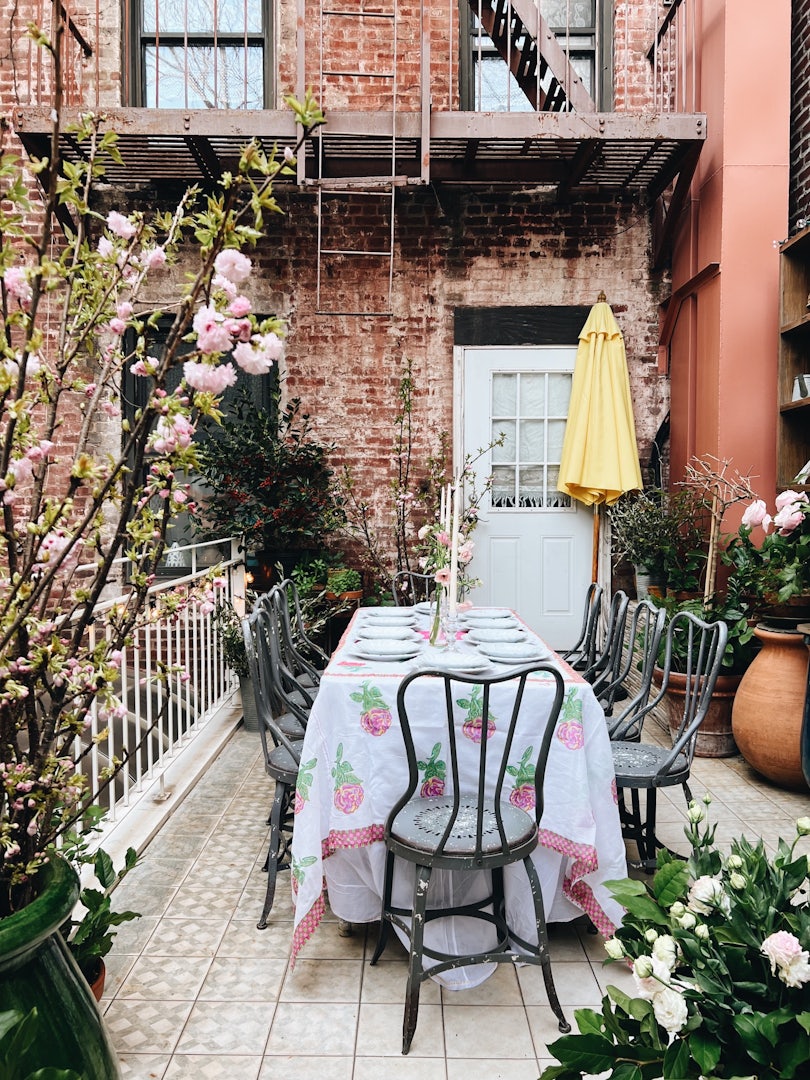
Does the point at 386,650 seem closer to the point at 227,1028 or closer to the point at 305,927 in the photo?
the point at 305,927

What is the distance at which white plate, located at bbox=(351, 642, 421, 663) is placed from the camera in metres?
2.87

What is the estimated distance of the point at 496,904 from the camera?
250 cm

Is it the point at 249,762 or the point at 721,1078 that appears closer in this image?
the point at 721,1078

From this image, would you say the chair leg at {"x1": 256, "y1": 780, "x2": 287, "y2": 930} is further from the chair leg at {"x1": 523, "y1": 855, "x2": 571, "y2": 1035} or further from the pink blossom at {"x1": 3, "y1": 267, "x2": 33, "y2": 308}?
the pink blossom at {"x1": 3, "y1": 267, "x2": 33, "y2": 308}

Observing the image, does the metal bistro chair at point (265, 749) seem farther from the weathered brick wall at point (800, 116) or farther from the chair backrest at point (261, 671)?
the weathered brick wall at point (800, 116)

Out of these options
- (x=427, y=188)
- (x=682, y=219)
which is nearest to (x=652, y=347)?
(x=682, y=219)

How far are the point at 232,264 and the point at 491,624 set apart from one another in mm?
2670

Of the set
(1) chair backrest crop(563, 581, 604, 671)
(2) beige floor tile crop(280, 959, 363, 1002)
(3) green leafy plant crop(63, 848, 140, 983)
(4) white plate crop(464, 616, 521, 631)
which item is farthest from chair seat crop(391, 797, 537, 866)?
(1) chair backrest crop(563, 581, 604, 671)

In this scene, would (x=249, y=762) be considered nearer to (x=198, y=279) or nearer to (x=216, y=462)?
(x=216, y=462)

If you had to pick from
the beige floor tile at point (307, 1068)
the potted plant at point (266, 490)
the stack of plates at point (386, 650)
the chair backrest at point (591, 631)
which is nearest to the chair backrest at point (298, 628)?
the potted plant at point (266, 490)

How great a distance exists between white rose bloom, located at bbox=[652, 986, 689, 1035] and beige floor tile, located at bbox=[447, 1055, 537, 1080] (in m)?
0.98

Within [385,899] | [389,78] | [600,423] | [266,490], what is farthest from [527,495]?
[385,899]

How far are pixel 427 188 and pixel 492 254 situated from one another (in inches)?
25.2

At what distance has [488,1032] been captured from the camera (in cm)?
215
